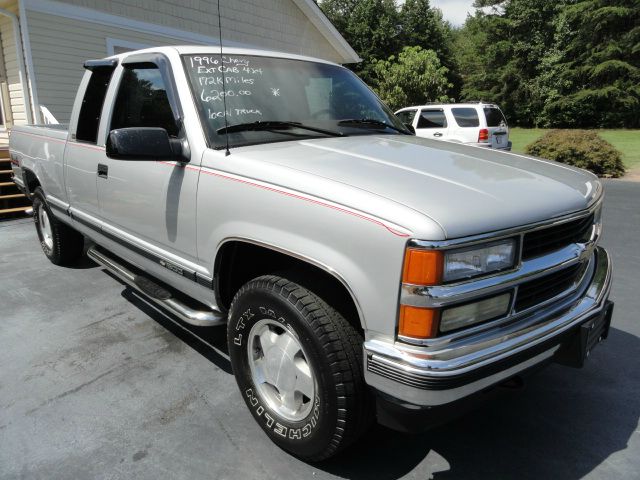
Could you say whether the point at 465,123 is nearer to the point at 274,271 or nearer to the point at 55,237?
the point at 55,237

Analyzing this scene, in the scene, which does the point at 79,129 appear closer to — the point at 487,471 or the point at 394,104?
the point at 487,471

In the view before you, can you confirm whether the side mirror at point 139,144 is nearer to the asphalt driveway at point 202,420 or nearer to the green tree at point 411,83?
the asphalt driveway at point 202,420

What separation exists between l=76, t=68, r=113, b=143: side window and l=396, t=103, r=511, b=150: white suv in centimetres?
979

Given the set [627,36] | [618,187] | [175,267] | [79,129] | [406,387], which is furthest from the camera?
[627,36]

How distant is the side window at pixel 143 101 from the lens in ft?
9.86

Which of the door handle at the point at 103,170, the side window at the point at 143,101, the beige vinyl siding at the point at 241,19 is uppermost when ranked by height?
the beige vinyl siding at the point at 241,19

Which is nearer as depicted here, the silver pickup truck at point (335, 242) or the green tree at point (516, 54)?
the silver pickup truck at point (335, 242)

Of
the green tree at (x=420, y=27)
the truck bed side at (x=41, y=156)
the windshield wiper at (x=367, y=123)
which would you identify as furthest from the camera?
the green tree at (x=420, y=27)

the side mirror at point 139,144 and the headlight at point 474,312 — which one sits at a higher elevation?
the side mirror at point 139,144

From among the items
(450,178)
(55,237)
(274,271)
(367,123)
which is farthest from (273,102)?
(55,237)

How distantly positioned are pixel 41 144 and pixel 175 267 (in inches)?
114

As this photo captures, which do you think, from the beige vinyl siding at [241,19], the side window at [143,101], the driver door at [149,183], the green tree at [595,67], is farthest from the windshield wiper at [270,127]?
the green tree at [595,67]

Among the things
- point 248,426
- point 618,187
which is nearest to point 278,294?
point 248,426

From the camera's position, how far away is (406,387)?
1.74 metres
